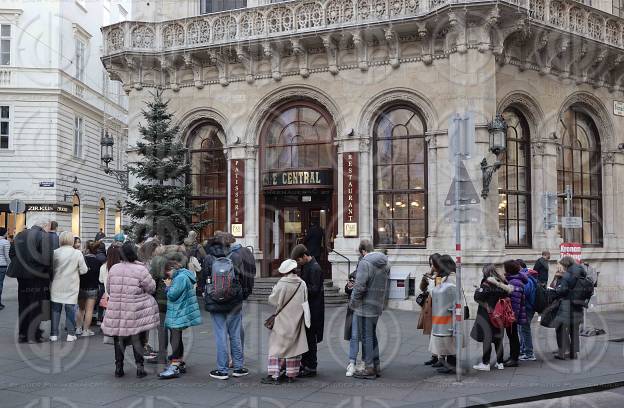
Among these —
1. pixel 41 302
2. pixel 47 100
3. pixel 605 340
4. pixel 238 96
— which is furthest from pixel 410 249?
pixel 47 100

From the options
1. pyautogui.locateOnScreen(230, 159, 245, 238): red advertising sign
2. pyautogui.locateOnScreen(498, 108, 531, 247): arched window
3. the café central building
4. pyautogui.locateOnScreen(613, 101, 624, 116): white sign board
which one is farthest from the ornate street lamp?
pyautogui.locateOnScreen(230, 159, 245, 238): red advertising sign

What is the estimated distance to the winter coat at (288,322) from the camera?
29.9 feet

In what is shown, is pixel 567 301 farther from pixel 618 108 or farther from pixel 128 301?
pixel 618 108

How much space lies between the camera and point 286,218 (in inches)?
787

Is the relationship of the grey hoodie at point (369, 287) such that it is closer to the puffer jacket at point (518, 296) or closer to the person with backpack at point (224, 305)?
the person with backpack at point (224, 305)

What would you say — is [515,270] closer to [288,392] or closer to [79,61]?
[288,392]

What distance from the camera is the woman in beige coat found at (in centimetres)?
912

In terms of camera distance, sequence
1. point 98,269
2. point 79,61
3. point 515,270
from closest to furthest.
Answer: point 515,270
point 98,269
point 79,61

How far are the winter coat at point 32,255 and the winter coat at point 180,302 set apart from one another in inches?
139

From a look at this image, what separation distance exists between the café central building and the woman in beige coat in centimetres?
829

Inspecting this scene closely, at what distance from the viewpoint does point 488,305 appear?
10227 millimetres

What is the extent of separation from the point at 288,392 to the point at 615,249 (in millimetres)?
15033

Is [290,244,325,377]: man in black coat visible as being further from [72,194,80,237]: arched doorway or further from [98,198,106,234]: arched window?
[98,198,106,234]: arched window

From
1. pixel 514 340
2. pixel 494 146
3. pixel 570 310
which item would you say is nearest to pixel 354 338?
pixel 514 340
